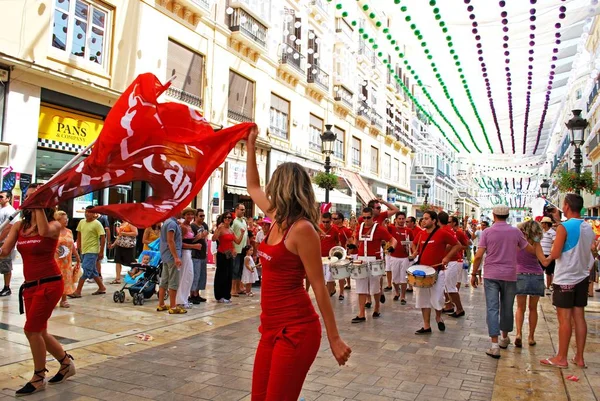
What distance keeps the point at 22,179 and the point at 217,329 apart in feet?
28.8

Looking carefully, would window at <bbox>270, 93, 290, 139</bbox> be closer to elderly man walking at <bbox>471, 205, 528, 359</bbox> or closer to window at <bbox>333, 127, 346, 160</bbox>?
window at <bbox>333, 127, 346, 160</bbox>

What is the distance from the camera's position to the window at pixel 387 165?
39.4 metres

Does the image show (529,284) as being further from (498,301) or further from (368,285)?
(368,285)

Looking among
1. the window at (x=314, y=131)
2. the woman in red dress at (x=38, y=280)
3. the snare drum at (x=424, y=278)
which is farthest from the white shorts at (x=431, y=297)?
the window at (x=314, y=131)

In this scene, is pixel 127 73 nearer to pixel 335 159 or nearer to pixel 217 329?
pixel 217 329

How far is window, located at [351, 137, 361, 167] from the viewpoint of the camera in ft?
108

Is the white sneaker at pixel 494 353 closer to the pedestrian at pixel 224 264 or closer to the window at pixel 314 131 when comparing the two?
the pedestrian at pixel 224 264

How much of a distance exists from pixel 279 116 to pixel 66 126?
11.9 metres

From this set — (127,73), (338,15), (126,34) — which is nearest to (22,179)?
(127,73)

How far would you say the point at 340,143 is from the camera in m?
31.0

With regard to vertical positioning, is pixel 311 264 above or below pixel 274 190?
below

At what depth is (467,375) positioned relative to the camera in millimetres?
5203

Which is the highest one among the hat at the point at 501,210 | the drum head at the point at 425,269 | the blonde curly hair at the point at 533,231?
the hat at the point at 501,210

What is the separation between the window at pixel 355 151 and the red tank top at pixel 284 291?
1196 inches
